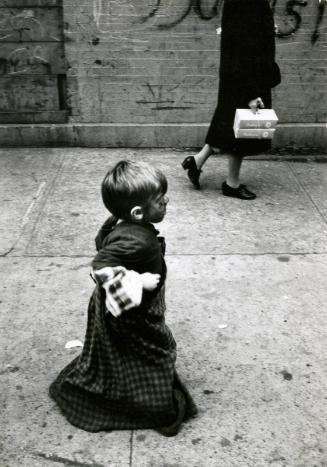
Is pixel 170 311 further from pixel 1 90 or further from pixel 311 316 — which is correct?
pixel 1 90

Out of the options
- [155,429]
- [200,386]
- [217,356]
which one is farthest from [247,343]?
[155,429]

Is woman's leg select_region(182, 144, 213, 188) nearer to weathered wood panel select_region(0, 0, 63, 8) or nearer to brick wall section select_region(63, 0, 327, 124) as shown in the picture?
brick wall section select_region(63, 0, 327, 124)

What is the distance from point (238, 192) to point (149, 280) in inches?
108

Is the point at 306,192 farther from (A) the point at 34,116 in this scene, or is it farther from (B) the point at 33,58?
(B) the point at 33,58

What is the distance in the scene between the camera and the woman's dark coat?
164 inches

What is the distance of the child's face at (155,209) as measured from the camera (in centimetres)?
219

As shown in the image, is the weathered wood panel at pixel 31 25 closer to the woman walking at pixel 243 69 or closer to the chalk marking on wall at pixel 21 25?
the chalk marking on wall at pixel 21 25

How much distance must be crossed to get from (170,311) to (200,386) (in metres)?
0.63

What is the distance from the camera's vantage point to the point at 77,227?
4.28 metres

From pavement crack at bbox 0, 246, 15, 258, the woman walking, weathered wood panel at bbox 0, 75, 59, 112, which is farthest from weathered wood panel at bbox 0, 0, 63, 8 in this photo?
pavement crack at bbox 0, 246, 15, 258

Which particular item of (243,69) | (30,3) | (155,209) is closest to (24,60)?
(30,3)

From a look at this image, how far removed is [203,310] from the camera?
329 centimetres

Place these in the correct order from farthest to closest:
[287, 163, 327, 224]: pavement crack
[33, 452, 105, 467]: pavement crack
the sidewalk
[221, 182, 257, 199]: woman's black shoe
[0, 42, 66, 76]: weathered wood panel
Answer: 1. [0, 42, 66, 76]: weathered wood panel
2. [221, 182, 257, 199]: woman's black shoe
3. [287, 163, 327, 224]: pavement crack
4. the sidewalk
5. [33, 452, 105, 467]: pavement crack

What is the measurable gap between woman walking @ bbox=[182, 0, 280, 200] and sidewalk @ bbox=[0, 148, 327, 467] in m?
0.48
